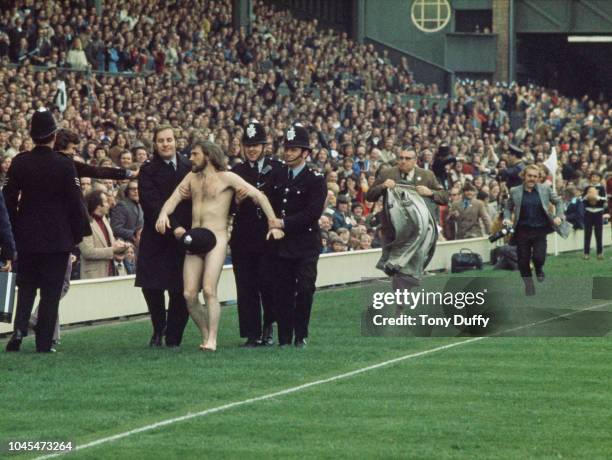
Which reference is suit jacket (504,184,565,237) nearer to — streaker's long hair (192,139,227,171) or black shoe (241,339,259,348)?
black shoe (241,339,259,348)

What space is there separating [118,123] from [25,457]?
1918cm

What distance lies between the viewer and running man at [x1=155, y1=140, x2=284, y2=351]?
14367mm

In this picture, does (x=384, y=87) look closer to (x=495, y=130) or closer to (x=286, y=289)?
(x=495, y=130)

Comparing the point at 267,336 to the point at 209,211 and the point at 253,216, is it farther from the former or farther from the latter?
the point at 209,211

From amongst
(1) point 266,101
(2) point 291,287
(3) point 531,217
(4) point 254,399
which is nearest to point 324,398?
(4) point 254,399

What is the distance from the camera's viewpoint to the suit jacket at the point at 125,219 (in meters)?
18.2

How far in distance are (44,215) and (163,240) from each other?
1.14 m

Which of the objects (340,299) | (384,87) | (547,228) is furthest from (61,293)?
(384,87)

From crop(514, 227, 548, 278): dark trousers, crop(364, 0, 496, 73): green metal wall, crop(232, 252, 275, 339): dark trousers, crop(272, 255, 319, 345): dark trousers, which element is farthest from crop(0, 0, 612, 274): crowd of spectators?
crop(364, 0, 496, 73): green metal wall

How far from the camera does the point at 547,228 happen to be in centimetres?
2127

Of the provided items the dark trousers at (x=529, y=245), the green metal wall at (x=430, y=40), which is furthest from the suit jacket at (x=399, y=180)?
the green metal wall at (x=430, y=40)

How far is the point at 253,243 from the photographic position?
48.6 ft

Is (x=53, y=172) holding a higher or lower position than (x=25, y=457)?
higher

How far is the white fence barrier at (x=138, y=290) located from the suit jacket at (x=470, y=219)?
0.30 m
